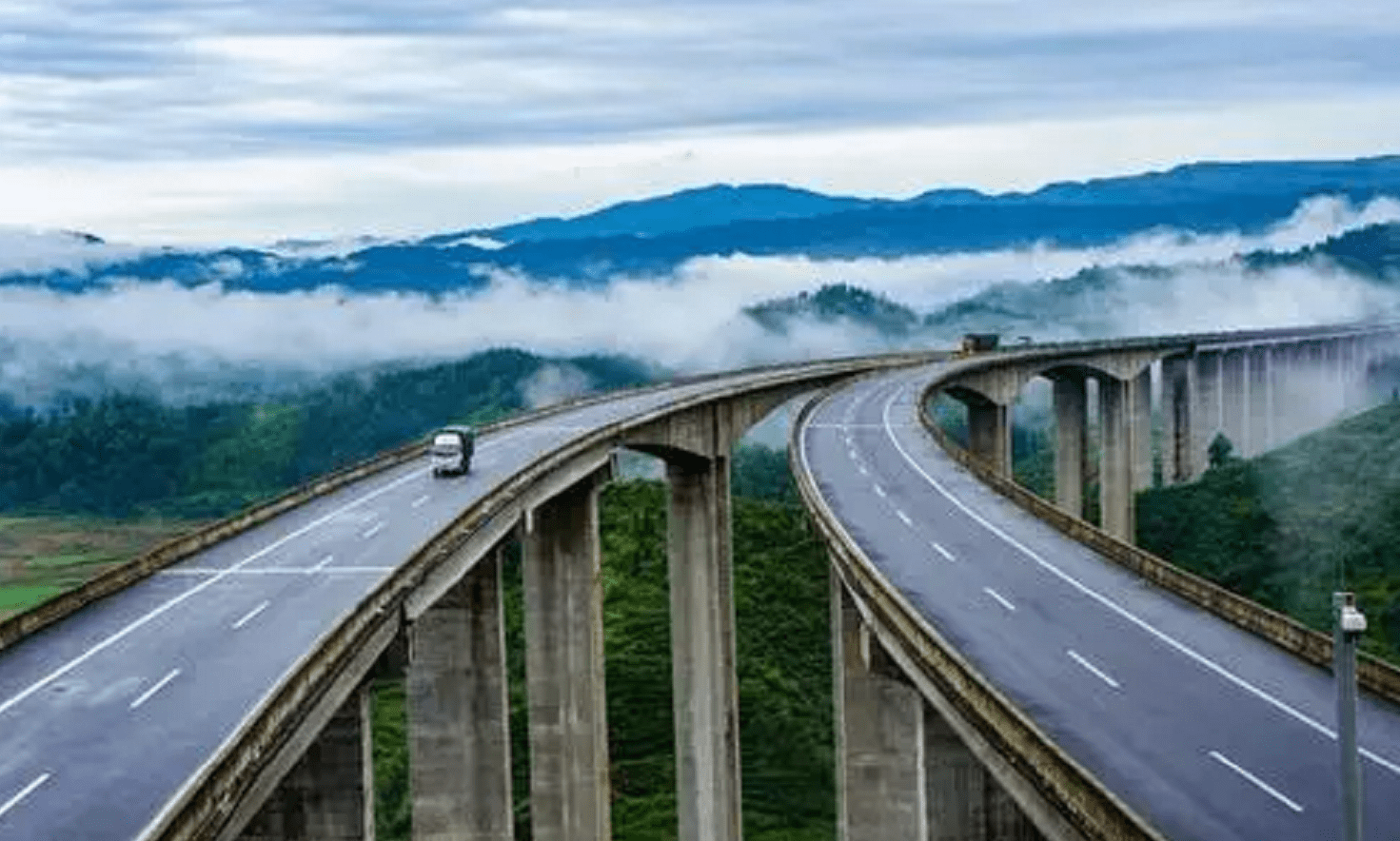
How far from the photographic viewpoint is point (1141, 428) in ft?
522

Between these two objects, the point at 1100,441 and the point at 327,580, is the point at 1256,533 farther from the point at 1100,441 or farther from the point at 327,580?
the point at 327,580

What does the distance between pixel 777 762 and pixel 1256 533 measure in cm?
3453

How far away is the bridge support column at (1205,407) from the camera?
17850 cm

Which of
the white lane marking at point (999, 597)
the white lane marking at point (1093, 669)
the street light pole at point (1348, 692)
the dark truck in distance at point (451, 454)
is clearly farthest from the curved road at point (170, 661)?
the street light pole at point (1348, 692)

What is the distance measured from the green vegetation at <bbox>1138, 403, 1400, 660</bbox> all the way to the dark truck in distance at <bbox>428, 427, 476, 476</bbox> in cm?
4779

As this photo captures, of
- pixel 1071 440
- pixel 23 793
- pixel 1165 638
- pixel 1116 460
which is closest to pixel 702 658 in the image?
pixel 1165 638

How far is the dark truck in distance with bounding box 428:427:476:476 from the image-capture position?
74375mm

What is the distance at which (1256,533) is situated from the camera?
429 ft

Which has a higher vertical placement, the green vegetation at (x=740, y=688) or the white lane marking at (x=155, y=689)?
the white lane marking at (x=155, y=689)

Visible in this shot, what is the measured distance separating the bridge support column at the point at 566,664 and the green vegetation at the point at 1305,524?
4189 centimetres

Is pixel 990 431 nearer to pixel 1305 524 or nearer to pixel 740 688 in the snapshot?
pixel 1305 524

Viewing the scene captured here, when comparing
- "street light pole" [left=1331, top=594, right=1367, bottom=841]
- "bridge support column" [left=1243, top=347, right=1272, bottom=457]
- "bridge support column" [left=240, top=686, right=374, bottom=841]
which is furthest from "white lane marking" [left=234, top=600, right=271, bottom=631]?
"bridge support column" [left=1243, top=347, right=1272, bottom=457]

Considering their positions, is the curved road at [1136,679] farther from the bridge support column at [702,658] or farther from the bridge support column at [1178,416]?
the bridge support column at [1178,416]

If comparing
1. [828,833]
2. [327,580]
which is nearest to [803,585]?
[828,833]
